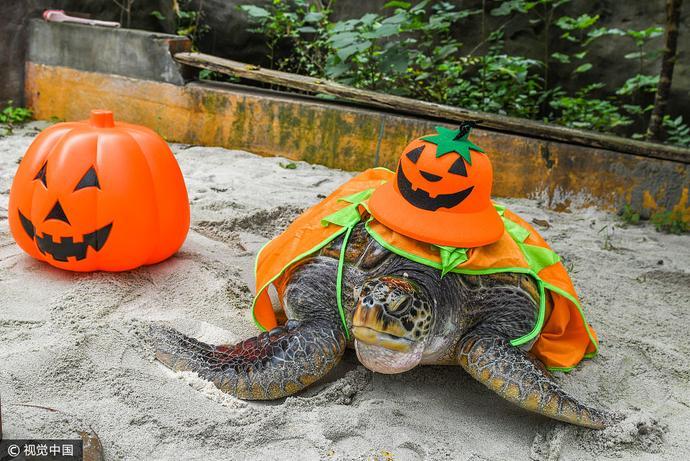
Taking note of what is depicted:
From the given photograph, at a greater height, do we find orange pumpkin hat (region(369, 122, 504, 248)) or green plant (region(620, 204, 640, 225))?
orange pumpkin hat (region(369, 122, 504, 248))

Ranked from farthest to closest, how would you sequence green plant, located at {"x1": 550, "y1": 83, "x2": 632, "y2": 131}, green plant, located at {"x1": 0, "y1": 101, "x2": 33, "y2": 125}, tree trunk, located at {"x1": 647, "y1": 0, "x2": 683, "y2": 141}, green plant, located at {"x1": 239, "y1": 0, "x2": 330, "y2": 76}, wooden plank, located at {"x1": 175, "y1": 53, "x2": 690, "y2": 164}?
1. green plant, located at {"x1": 239, "y1": 0, "x2": 330, "y2": 76}
2. green plant, located at {"x1": 550, "y1": 83, "x2": 632, "y2": 131}
3. green plant, located at {"x1": 0, "y1": 101, "x2": 33, "y2": 125}
4. tree trunk, located at {"x1": 647, "y1": 0, "x2": 683, "y2": 141}
5. wooden plank, located at {"x1": 175, "y1": 53, "x2": 690, "y2": 164}

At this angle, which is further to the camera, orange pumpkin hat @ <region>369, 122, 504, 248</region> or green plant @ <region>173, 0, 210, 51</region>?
green plant @ <region>173, 0, 210, 51</region>

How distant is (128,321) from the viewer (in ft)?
7.26

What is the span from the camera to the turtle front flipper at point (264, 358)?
1903 millimetres

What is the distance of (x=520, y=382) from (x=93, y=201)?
1634mm

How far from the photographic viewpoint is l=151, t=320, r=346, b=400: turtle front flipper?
190 centimetres

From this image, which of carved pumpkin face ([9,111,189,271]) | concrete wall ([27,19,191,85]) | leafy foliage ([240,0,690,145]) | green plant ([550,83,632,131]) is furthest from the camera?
green plant ([550,83,632,131])

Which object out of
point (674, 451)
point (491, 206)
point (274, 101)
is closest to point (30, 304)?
point (491, 206)

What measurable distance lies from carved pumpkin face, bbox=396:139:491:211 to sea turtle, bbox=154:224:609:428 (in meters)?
0.20

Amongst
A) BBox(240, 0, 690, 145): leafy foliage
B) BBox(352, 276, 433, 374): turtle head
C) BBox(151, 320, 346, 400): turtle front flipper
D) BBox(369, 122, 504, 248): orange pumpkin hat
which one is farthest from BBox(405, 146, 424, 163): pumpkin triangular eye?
BBox(240, 0, 690, 145): leafy foliage

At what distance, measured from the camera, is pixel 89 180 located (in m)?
2.48

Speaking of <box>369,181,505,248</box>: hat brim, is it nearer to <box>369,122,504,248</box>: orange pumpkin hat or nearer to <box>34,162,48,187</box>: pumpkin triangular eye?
<box>369,122,504,248</box>: orange pumpkin hat

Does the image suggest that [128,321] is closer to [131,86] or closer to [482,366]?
[482,366]

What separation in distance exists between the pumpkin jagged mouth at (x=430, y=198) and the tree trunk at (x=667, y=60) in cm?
318
